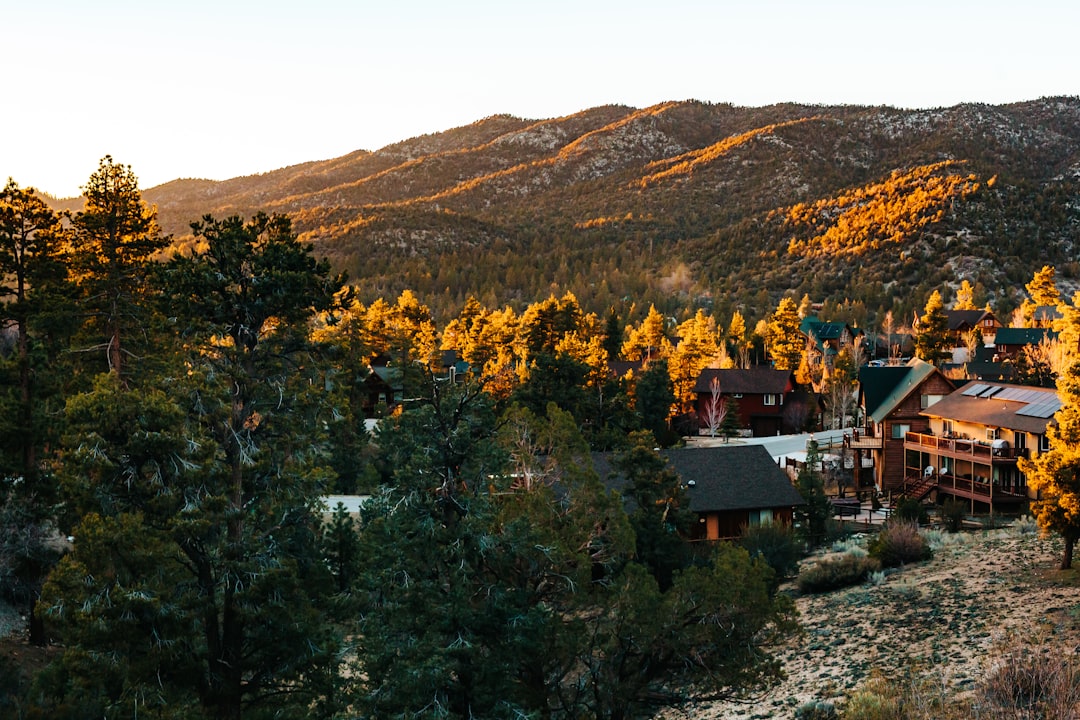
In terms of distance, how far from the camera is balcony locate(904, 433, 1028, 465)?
39.4 meters

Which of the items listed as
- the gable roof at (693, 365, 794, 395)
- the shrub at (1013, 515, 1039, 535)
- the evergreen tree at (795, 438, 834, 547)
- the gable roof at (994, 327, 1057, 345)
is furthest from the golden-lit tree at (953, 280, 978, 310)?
the shrub at (1013, 515, 1039, 535)

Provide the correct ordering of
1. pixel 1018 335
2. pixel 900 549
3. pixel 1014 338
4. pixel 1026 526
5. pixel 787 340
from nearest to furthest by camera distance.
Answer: pixel 900 549 → pixel 1026 526 → pixel 787 340 → pixel 1014 338 → pixel 1018 335

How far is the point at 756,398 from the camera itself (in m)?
72.1

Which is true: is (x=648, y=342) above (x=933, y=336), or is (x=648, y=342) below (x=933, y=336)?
above

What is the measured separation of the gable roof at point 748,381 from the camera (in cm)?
7188

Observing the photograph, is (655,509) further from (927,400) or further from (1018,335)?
(1018,335)

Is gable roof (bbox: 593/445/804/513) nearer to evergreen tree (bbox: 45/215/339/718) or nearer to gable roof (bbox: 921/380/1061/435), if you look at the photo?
gable roof (bbox: 921/380/1061/435)

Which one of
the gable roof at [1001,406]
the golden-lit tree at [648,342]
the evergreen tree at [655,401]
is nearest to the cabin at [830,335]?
the golden-lit tree at [648,342]

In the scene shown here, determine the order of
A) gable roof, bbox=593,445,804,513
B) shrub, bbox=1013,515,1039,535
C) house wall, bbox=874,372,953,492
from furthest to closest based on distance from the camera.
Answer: house wall, bbox=874,372,953,492, gable roof, bbox=593,445,804,513, shrub, bbox=1013,515,1039,535

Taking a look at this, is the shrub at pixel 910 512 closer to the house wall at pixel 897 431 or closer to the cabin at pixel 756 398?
the house wall at pixel 897 431

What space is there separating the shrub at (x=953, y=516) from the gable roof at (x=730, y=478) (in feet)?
20.2

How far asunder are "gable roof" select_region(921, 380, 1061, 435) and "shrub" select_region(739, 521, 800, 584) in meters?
13.1

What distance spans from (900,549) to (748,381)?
4277 cm

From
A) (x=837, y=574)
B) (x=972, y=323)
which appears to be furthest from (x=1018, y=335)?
(x=837, y=574)
